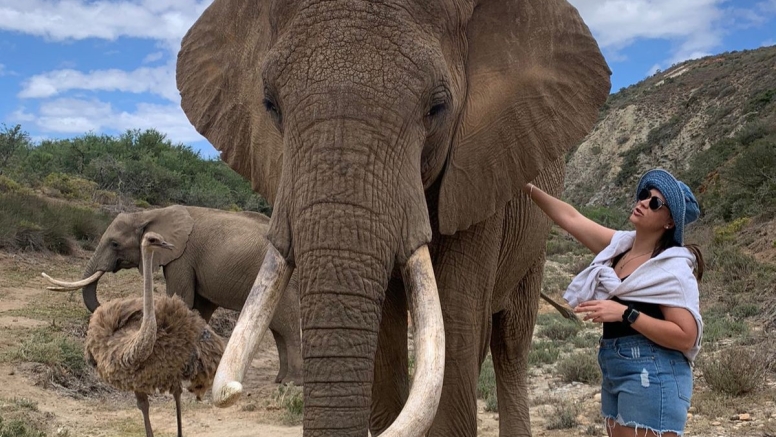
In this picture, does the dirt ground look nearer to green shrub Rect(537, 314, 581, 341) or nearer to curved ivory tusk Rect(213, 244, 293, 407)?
green shrub Rect(537, 314, 581, 341)

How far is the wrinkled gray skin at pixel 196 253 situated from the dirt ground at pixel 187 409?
99 centimetres

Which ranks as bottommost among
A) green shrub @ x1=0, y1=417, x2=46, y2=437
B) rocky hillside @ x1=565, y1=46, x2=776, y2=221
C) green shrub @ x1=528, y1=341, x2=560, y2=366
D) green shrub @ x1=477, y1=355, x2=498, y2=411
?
green shrub @ x1=0, y1=417, x2=46, y2=437

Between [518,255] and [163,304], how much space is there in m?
3.74

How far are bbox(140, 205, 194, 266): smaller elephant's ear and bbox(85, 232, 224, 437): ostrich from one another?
3295 mm

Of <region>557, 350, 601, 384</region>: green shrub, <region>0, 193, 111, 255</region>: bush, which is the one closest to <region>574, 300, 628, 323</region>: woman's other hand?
<region>557, 350, 601, 384</region>: green shrub

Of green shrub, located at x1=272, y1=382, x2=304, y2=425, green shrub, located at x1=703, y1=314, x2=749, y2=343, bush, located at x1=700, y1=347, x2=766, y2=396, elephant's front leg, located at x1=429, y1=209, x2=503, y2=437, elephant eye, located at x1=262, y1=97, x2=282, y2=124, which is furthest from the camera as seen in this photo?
green shrub, located at x1=703, y1=314, x2=749, y2=343

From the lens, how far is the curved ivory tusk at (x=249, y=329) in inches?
94.8

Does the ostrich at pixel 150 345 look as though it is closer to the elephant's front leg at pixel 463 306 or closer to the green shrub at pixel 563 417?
the green shrub at pixel 563 417

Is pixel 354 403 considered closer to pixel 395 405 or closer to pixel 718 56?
pixel 395 405

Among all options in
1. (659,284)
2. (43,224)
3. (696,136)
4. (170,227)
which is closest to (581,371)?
(170,227)

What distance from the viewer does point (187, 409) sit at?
8.37 meters

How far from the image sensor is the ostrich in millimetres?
6465

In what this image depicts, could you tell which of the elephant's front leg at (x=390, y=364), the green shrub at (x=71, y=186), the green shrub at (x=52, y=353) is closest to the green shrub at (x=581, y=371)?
the elephant's front leg at (x=390, y=364)

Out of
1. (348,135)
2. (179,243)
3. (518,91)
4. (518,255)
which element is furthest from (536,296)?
(179,243)
